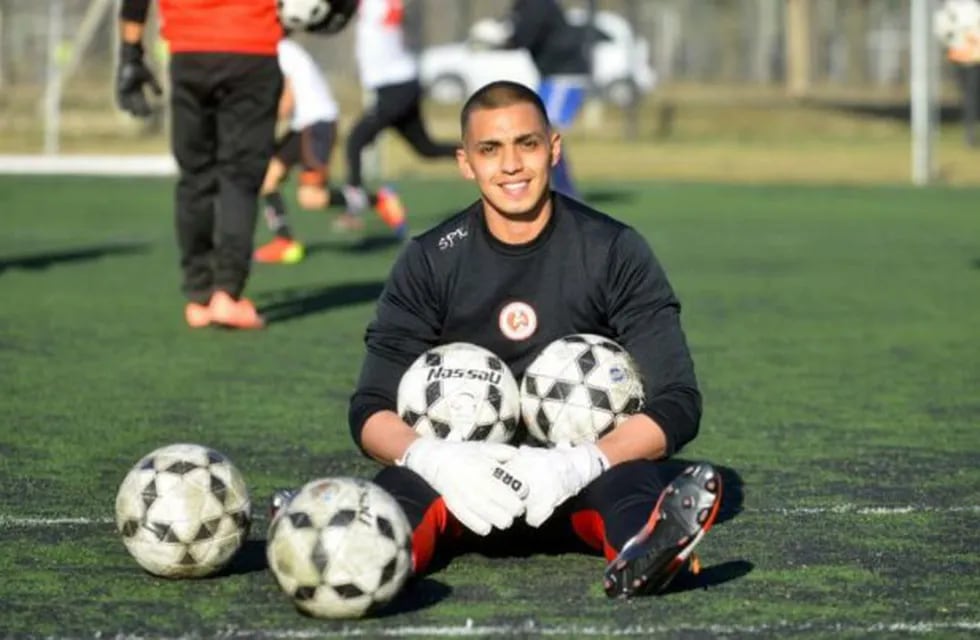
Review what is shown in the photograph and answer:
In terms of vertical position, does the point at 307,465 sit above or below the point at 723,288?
above

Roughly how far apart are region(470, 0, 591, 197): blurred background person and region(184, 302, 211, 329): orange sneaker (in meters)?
6.31

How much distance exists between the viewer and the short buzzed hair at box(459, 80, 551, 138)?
7141mm

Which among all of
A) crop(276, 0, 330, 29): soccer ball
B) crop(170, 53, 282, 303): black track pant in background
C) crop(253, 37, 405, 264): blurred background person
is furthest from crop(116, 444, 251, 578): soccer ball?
crop(253, 37, 405, 264): blurred background person

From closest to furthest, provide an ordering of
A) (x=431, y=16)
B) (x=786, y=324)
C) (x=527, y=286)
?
(x=527, y=286) → (x=786, y=324) → (x=431, y=16)

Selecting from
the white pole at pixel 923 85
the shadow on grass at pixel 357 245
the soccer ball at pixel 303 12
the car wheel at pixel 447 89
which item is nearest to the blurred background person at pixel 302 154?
the shadow on grass at pixel 357 245

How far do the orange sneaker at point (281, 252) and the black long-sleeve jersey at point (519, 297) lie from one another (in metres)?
10.6

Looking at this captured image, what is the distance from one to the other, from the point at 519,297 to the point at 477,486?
1055 millimetres

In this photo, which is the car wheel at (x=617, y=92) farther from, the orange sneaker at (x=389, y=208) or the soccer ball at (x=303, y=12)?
the soccer ball at (x=303, y=12)

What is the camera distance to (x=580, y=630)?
591cm

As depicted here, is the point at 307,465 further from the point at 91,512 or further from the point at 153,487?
the point at 153,487

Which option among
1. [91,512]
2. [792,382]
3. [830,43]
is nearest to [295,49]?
[792,382]

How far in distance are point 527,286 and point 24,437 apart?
9.62 ft

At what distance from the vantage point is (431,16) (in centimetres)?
5300

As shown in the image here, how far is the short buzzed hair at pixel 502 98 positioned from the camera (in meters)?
7.14
